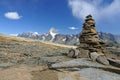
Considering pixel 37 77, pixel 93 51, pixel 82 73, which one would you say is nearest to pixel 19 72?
pixel 37 77

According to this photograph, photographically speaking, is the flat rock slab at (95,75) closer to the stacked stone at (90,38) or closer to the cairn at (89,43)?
the cairn at (89,43)

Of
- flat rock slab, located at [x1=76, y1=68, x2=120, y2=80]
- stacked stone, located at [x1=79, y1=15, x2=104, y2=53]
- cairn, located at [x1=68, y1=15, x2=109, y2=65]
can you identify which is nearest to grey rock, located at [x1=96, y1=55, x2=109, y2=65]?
cairn, located at [x1=68, y1=15, x2=109, y2=65]

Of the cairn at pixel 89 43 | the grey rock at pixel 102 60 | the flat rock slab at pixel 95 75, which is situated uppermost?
the cairn at pixel 89 43

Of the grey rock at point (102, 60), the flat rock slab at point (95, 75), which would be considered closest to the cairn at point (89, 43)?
the grey rock at point (102, 60)

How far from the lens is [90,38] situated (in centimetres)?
3756

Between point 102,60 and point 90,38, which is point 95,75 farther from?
point 90,38

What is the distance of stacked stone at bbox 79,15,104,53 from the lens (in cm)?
3731

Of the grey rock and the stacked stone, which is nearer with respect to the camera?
the grey rock

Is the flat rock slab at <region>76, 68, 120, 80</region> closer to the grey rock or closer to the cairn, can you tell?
the grey rock

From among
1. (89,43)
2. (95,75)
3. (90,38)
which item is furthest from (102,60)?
(90,38)

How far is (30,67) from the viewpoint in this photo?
30000 mm

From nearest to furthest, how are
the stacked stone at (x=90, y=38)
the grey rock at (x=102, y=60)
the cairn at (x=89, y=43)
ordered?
1. the grey rock at (x=102, y=60)
2. the cairn at (x=89, y=43)
3. the stacked stone at (x=90, y=38)

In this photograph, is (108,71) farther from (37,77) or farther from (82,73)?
(37,77)

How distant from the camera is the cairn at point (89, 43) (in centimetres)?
3591
